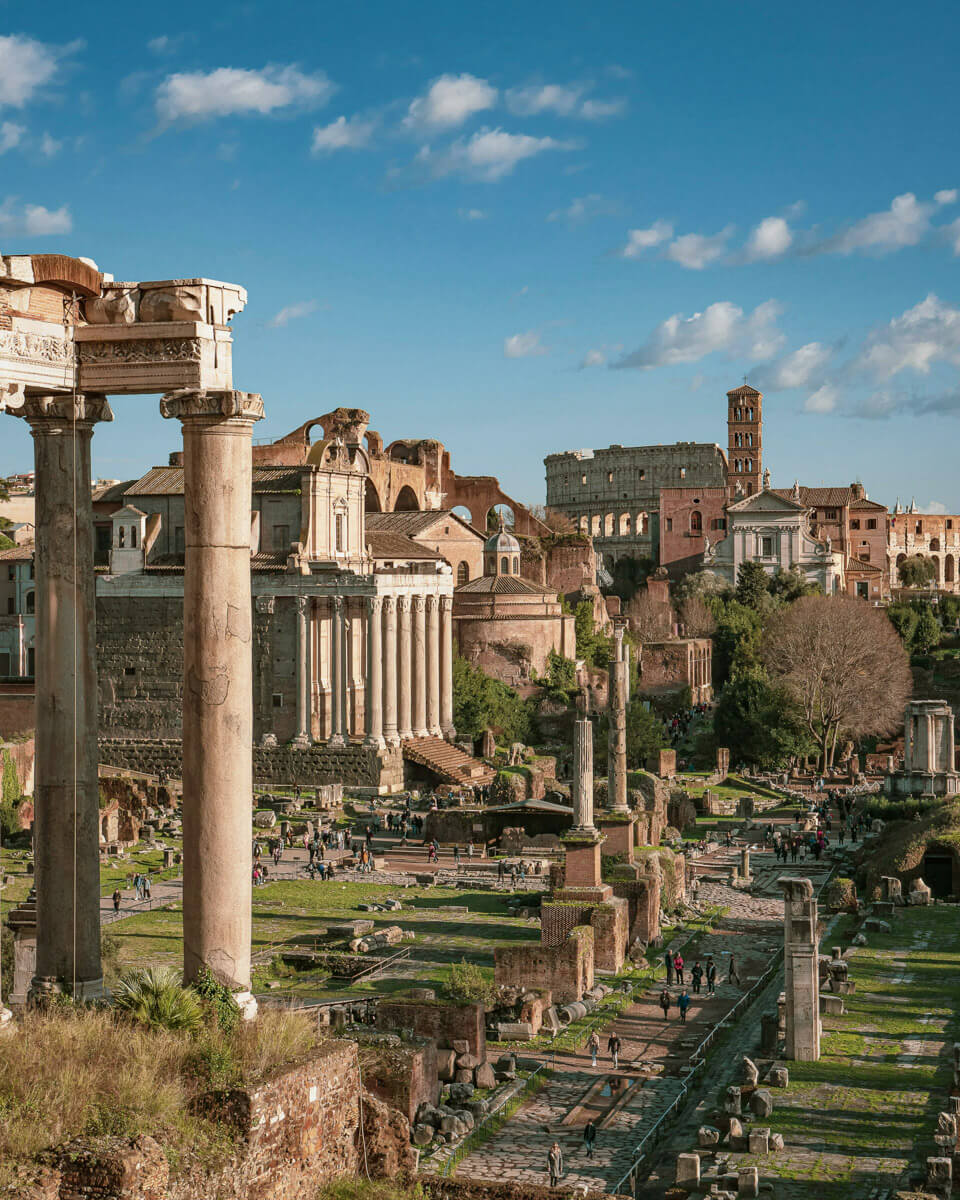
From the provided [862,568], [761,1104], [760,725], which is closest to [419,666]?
[760,725]

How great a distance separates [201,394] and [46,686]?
2210 mm

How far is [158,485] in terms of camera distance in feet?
182

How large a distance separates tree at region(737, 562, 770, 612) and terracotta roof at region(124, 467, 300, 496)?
28362 millimetres

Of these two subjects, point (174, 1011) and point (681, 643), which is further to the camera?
point (681, 643)

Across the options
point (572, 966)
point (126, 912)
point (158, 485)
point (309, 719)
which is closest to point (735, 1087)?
point (572, 966)

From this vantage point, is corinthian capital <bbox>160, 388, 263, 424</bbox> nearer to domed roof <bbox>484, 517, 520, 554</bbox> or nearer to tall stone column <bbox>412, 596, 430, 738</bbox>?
tall stone column <bbox>412, 596, 430, 738</bbox>

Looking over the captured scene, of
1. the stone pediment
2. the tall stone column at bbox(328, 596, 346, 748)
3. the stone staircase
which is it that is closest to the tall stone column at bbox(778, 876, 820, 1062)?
the stone staircase

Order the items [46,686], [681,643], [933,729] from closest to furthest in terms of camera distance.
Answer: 1. [46,686]
2. [933,729]
3. [681,643]

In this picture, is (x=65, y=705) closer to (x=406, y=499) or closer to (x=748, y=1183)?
(x=748, y=1183)

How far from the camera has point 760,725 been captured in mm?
57688

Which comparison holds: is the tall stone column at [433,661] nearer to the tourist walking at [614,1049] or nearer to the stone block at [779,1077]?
the tourist walking at [614,1049]

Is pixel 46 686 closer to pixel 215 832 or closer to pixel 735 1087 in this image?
pixel 215 832

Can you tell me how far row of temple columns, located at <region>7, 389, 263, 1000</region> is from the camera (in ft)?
33.6

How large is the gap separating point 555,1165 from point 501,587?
45811 mm
